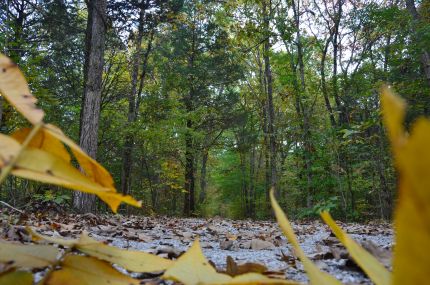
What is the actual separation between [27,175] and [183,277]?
251mm

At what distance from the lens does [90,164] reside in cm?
50

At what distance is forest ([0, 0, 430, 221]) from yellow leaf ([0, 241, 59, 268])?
404 centimetres

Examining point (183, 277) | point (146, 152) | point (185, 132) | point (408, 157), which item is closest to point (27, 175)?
point (183, 277)

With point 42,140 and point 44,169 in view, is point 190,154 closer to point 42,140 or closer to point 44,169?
point 42,140

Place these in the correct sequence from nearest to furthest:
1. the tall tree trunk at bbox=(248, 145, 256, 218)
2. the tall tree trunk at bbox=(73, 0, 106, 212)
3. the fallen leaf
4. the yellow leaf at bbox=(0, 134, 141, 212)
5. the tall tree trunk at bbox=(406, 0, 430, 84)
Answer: the yellow leaf at bbox=(0, 134, 141, 212) → the fallen leaf → the tall tree trunk at bbox=(73, 0, 106, 212) → the tall tree trunk at bbox=(406, 0, 430, 84) → the tall tree trunk at bbox=(248, 145, 256, 218)

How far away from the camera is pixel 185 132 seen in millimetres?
15383

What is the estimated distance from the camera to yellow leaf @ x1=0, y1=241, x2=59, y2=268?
0.55 meters

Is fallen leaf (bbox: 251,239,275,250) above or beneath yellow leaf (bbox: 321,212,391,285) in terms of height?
beneath

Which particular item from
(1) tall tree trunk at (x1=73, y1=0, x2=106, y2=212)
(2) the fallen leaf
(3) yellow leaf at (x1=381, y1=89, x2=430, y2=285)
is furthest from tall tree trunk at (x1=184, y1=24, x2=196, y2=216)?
(3) yellow leaf at (x1=381, y1=89, x2=430, y2=285)

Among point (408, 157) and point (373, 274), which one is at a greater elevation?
point (408, 157)

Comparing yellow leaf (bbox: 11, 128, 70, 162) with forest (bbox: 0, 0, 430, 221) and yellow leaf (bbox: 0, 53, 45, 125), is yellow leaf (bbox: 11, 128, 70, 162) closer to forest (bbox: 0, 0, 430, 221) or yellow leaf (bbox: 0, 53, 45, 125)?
yellow leaf (bbox: 0, 53, 45, 125)

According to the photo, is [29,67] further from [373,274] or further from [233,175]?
[233,175]

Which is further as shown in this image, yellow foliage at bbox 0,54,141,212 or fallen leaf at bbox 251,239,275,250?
fallen leaf at bbox 251,239,275,250

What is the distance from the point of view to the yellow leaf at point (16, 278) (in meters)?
0.50
